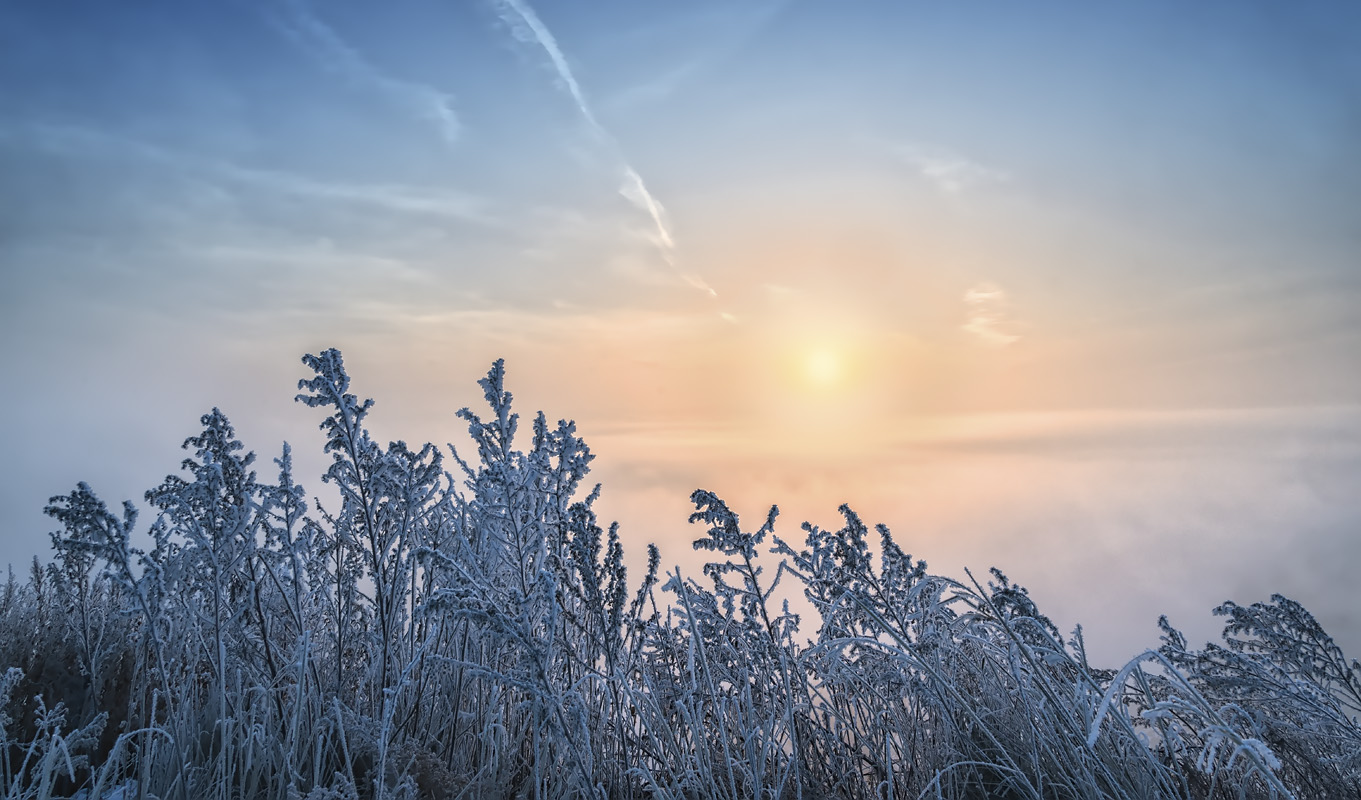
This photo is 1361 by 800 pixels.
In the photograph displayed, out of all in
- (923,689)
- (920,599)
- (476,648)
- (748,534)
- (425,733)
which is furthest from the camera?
(476,648)

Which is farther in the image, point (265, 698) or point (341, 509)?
point (341, 509)

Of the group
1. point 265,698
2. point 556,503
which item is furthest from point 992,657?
point 265,698

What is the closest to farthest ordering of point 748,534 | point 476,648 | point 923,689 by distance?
1. point 923,689
2. point 748,534
3. point 476,648

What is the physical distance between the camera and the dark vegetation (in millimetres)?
2654

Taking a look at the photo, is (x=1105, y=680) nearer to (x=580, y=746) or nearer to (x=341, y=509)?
(x=580, y=746)

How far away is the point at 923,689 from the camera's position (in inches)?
118

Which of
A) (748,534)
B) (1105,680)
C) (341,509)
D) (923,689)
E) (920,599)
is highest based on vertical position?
(341,509)

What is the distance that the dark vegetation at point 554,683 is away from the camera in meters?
2.65

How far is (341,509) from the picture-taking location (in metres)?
4.07

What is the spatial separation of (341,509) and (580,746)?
216cm

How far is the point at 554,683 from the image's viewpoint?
3.12 metres

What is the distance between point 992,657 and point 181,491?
11.9 feet

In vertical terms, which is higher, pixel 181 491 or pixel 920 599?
pixel 181 491

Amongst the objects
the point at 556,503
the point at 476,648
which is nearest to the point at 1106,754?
the point at 556,503
